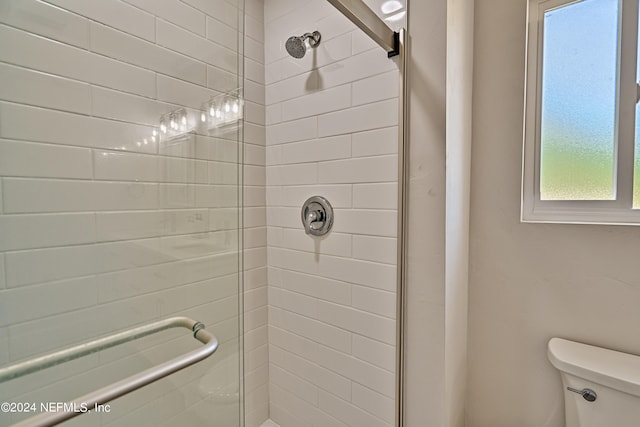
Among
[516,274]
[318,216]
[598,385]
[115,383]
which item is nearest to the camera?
[115,383]

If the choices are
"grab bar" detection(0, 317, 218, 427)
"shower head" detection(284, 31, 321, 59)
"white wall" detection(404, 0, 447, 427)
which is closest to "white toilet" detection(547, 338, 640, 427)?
→ "white wall" detection(404, 0, 447, 427)

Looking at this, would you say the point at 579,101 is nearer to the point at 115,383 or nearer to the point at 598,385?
the point at 598,385

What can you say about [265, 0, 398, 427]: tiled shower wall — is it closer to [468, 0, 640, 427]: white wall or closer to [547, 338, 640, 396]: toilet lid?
[468, 0, 640, 427]: white wall

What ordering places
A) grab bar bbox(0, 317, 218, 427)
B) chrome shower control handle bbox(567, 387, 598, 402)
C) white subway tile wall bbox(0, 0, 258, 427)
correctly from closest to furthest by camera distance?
grab bar bbox(0, 317, 218, 427), white subway tile wall bbox(0, 0, 258, 427), chrome shower control handle bbox(567, 387, 598, 402)

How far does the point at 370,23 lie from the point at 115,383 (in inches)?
42.9

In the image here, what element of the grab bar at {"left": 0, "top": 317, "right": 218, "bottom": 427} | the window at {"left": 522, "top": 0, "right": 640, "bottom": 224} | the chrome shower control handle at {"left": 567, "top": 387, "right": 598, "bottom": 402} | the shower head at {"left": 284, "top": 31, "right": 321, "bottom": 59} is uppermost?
the shower head at {"left": 284, "top": 31, "right": 321, "bottom": 59}

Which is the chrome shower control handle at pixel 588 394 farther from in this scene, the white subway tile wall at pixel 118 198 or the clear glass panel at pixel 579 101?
the white subway tile wall at pixel 118 198

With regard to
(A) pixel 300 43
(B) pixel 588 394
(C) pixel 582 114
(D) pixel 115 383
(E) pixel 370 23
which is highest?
(A) pixel 300 43

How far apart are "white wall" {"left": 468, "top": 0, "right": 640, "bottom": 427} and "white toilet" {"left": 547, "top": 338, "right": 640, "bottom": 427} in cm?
8

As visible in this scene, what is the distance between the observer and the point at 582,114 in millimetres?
1042

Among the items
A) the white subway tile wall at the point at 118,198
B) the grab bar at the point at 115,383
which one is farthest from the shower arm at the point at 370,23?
the grab bar at the point at 115,383

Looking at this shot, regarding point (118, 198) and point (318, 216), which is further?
point (318, 216)

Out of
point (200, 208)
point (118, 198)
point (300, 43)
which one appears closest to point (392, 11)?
point (300, 43)

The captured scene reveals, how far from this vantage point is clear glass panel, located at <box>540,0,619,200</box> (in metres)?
1.00
